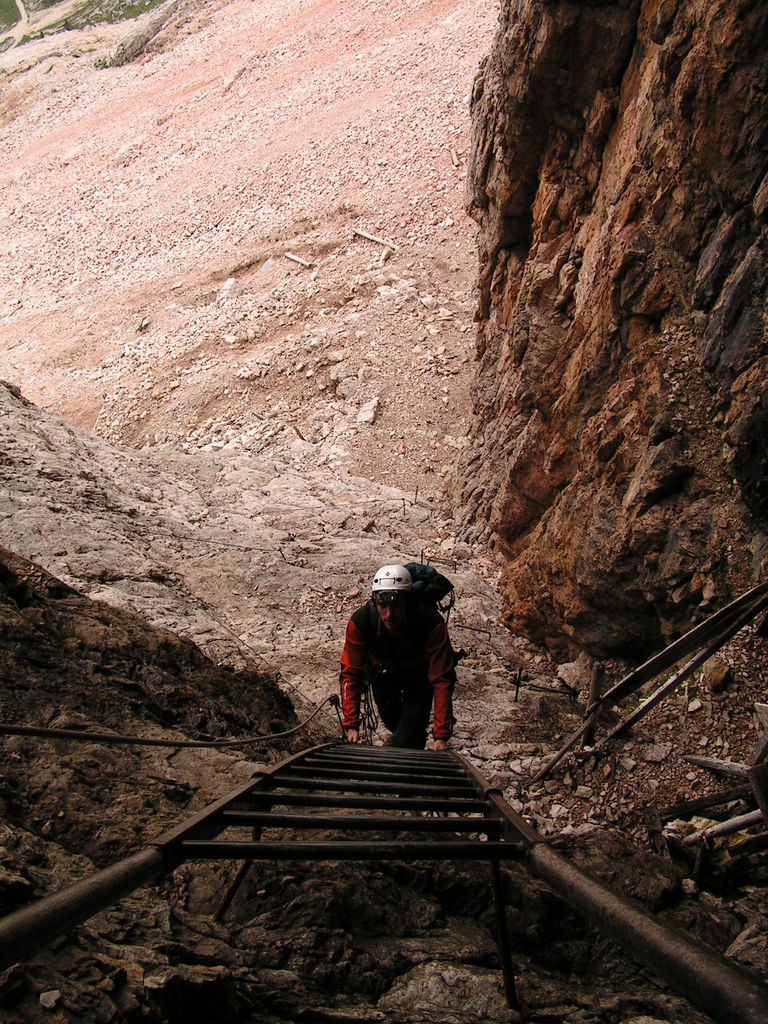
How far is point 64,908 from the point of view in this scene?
122 centimetres

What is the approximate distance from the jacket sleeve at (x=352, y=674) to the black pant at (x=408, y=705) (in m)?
0.30

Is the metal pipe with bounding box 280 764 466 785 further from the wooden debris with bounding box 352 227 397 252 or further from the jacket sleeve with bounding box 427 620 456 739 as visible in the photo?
the wooden debris with bounding box 352 227 397 252

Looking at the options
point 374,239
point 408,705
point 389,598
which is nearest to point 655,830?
point 408,705

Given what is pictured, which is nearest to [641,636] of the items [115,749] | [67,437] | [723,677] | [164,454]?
[723,677]

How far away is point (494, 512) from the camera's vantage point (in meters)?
10.7

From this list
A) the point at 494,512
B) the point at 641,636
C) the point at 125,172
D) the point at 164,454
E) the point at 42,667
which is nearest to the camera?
the point at 42,667

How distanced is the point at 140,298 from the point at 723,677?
890 inches

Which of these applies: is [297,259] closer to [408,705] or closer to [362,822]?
[408,705]

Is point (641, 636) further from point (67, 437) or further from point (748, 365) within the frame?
point (67, 437)

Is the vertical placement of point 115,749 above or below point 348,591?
above

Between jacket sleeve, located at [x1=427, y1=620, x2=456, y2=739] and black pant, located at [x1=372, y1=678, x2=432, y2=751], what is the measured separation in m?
0.34

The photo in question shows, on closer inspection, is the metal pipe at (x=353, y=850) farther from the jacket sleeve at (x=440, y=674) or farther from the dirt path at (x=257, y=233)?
the dirt path at (x=257, y=233)

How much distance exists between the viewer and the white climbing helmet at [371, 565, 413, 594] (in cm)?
411

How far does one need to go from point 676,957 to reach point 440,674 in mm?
3405
